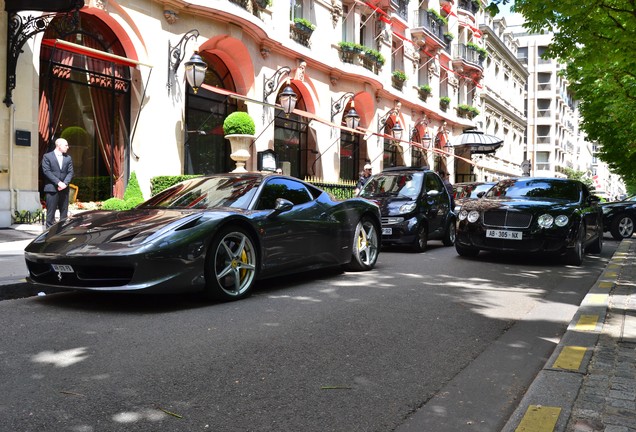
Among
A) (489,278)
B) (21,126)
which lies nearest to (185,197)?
(489,278)

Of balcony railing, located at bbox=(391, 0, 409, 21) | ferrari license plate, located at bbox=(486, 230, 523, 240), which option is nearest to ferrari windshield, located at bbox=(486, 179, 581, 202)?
ferrari license plate, located at bbox=(486, 230, 523, 240)

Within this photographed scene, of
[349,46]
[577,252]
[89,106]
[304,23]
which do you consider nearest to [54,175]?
[89,106]

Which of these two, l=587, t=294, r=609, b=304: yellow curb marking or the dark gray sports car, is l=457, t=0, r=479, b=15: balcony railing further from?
l=587, t=294, r=609, b=304: yellow curb marking

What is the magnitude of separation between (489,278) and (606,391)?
4670mm

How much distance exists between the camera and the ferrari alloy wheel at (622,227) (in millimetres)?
16688

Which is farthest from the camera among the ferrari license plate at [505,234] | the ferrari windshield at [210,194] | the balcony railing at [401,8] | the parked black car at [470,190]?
the balcony railing at [401,8]

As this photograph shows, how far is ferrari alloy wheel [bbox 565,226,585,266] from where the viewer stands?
9.18m

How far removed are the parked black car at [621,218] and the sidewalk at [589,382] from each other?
500 inches

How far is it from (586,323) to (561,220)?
454 cm

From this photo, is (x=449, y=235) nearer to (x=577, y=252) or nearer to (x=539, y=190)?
(x=539, y=190)

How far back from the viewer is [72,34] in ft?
→ 45.3

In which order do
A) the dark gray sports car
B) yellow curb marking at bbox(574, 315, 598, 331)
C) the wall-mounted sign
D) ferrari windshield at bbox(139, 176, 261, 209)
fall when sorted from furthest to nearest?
the wall-mounted sign < ferrari windshield at bbox(139, 176, 261, 209) < the dark gray sports car < yellow curb marking at bbox(574, 315, 598, 331)

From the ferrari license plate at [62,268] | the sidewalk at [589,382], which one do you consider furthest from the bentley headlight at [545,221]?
the ferrari license plate at [62,268]

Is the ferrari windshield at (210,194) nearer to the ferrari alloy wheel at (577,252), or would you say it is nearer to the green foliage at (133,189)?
the ferrari alloy wheel at (577,252)
